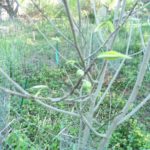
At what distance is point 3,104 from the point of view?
2787 millimetres

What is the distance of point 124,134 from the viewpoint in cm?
326

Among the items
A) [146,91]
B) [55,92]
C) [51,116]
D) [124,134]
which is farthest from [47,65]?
[124,134]

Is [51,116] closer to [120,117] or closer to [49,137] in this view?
[49,137]

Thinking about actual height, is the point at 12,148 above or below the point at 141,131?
above

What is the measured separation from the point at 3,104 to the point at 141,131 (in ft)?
4.44

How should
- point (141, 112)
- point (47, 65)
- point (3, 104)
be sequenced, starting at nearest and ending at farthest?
1. point (3, 104)
2. point (141, 112)
3. point (47, 65)

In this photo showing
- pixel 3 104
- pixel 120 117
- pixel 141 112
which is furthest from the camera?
pixel 141 112

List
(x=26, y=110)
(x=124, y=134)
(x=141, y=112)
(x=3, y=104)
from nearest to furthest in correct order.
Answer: (x=3, y=104) → (x=124, y=134) → (x=26, y=110) → (x=141, y=112)

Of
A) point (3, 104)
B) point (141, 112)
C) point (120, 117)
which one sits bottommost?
point (141, 112)

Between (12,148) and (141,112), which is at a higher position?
(12,148)

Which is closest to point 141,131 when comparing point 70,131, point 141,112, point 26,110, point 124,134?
point 124,134

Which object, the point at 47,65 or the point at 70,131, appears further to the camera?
the point at 47,65

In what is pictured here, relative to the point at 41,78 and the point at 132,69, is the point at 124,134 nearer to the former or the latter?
the point at 41,78

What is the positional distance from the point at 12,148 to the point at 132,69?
294 centimetres
